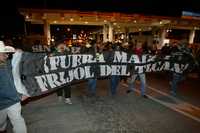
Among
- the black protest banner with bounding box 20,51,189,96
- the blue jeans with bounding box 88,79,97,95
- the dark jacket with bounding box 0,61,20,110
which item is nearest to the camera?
the dark jacket with bounding box 0,61,20,110

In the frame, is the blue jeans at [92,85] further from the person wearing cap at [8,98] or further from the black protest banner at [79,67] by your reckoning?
the person wearing cap at [8,98]

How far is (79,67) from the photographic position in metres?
6.67

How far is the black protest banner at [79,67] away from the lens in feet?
18.2

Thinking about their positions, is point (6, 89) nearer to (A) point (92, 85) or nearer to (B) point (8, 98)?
(B) point (8, 98)

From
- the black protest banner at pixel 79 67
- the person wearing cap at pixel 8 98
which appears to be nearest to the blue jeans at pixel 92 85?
the black protest banner at pixel 79 67

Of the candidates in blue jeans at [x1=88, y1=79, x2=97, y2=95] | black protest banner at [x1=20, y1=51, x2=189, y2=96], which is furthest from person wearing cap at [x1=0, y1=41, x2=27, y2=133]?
blue jeans at [x1=88, y1=79, x2=97, y2=95]

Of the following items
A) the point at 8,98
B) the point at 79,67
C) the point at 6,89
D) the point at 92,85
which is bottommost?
the point at 92,85

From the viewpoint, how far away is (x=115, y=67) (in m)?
7.29

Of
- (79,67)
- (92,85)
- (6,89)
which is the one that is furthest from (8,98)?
(92,85)

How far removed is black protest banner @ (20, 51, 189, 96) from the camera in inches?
219

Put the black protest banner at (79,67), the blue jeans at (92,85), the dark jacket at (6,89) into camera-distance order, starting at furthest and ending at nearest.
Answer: the blue jeans at (92,85) → the black protest banner at (79,67) → the dark jacket at (6,89)

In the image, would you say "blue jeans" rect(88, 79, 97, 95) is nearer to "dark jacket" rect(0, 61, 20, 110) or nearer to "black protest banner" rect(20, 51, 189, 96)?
"black protest banner" rect(20, 51, 189, 96)

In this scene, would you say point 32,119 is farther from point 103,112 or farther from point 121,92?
point 121,92

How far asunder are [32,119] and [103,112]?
1879 mm
